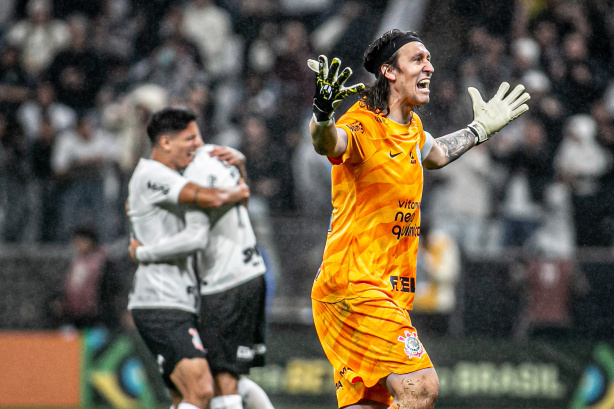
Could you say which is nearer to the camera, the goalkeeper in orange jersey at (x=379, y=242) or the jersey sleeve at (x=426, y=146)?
the goalkeeper in orange jersey at (x=379, y=242)

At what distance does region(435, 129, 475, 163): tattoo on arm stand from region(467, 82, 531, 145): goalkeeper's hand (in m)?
0.06

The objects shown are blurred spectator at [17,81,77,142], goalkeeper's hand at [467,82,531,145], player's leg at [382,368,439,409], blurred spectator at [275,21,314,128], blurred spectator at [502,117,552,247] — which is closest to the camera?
player's leg at [382,368,439,409]

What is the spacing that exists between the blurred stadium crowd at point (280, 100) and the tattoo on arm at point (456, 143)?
Answer: 543 cm

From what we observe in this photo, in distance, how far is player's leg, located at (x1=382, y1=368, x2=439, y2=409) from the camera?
5160 mm

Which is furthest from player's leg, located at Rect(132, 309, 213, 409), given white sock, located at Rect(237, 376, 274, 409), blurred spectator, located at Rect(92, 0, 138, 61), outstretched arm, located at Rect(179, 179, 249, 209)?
blurred spectator, located at Rect(92, 0, 138, 61)

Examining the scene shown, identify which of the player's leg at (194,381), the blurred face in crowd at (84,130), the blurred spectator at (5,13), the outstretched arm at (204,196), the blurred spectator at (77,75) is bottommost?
the player's leg at (194,381)

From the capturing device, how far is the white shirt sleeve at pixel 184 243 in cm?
712

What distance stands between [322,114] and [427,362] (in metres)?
1.55

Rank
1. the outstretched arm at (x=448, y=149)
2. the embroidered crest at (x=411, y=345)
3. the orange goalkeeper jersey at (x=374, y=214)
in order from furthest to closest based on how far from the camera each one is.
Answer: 1. the outstretched arm at (x=448, y=149)
2. the orange goalkeeper jersey at (x=374, y=214)
3. the embroidered crest at (x=411, y=345)

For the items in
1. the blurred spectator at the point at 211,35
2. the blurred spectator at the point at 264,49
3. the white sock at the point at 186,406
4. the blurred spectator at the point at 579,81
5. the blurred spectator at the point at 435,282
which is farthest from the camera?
the blurred spectator at the point at 211,35

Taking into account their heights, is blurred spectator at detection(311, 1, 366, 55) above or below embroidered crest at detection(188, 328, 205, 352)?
Result: above

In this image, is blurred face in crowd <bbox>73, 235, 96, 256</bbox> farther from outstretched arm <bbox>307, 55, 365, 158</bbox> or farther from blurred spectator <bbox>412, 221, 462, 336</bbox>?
outstretched arm <bbox>307, 55, 365, 158</bbox>

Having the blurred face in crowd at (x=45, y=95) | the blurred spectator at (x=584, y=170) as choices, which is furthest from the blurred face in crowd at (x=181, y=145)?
the blurred face in crowd at (x=45, y=95)

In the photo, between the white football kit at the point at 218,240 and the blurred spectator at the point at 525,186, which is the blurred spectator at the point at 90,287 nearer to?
the white football kit at the point at 218,240
